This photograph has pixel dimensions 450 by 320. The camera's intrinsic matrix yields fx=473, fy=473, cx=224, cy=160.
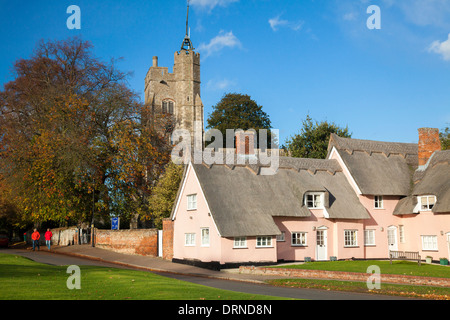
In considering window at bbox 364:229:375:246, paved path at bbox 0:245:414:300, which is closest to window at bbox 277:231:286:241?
paved path at bbox 0:245:414:300

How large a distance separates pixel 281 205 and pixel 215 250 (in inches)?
243

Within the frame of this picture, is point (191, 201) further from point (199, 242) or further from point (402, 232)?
point (402, 232)

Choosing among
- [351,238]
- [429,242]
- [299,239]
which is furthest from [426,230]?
[299,239]

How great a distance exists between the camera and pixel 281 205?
112ft

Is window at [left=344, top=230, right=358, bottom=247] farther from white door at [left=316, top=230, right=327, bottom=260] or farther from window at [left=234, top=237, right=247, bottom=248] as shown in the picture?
window at [left=234, top=237, right=247, bottom=248]

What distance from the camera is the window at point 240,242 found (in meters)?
31.3

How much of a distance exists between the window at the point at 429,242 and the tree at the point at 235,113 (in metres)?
44.6

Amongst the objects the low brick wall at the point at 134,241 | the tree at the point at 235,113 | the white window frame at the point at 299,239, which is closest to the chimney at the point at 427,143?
the white window frame at the point at 299,239

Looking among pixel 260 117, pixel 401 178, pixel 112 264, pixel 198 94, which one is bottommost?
pixel 112 264

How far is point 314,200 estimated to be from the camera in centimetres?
3650

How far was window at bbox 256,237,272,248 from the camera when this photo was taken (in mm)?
31964

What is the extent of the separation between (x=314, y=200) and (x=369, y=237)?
5.94 m

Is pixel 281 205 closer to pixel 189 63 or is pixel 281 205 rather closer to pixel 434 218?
pixel 434 218
